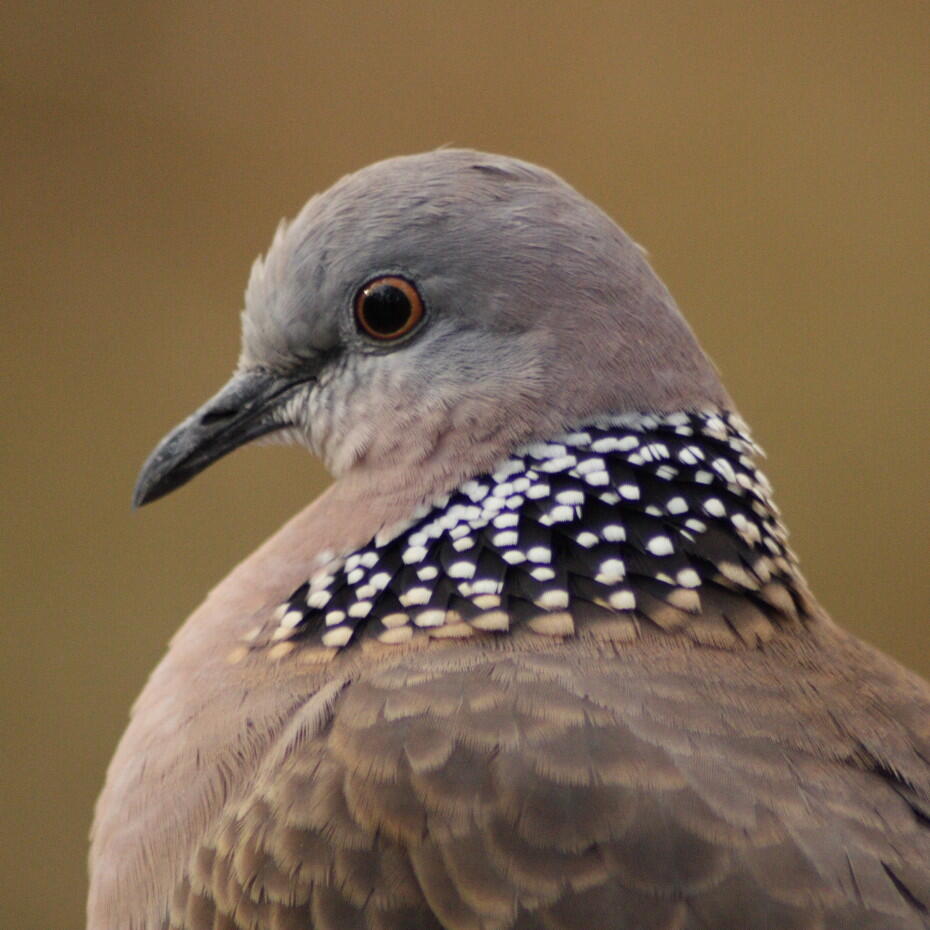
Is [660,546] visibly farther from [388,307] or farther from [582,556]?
[388,307]

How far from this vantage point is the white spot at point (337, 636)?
1240mm

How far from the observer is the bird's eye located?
135 cm

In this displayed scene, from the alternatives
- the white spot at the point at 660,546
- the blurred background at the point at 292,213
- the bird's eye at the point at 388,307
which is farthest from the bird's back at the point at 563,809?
the blurred background at the point at 292,213

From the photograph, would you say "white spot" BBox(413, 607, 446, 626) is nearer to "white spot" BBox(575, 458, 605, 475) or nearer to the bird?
the bird

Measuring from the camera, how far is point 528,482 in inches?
50.4

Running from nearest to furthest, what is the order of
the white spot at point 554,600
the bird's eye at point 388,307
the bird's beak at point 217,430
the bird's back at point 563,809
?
the bird's back at point 563,809 < the white spot at point 554,600 < the bird's eye at point 388,307 < the bird's beak at point 217,430

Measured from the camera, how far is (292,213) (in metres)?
3.11

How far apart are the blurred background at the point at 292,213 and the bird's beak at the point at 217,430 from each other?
1713mm

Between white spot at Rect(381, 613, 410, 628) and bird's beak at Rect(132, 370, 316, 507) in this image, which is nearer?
white spot at Rect(381, 613, 410, 628)

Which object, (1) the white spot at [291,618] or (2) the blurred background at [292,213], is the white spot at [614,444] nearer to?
(1) the white spot at [291,618]

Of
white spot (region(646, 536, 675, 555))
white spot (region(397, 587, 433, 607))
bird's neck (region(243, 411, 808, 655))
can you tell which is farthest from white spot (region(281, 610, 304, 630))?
white spot (region(646, 536, 675, 555))

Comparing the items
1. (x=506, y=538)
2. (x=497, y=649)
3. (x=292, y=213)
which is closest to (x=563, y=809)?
(x=497, y=649)

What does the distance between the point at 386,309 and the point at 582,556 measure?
1.05ft

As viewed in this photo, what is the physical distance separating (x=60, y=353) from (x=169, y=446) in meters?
1.92
